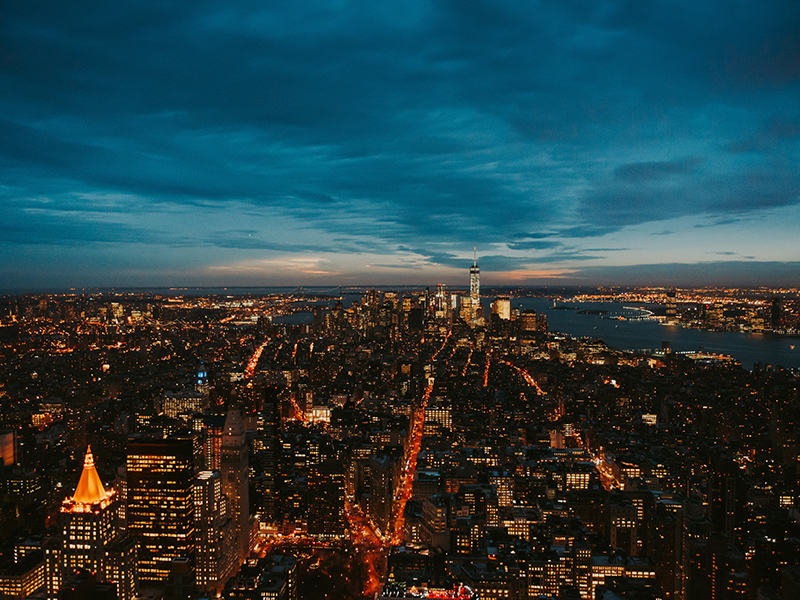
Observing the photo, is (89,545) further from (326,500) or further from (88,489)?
(326,500)

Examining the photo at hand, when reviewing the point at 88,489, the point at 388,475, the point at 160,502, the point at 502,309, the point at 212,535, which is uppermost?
the point at 502,309

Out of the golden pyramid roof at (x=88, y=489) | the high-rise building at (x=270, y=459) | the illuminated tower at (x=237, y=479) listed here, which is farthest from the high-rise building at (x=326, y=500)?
the golden pyramid roof at (x=88, y=489)

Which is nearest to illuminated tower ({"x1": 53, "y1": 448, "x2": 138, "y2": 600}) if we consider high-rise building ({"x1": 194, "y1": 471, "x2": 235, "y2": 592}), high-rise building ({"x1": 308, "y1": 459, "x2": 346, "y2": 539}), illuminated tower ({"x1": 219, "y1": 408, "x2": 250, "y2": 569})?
high-rise building ({"x1": 194, "y1": 471, "x2": 235, "y2": 592})

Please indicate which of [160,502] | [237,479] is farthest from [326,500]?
[160,502]

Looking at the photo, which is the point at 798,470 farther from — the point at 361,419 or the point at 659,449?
the point at 361,419

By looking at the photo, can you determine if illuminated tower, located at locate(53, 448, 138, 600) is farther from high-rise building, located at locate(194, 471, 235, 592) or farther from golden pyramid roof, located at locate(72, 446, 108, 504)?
high-rise building, located at locate(194, 471, 235, 592)

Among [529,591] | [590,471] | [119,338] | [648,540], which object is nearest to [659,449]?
[590,471]
